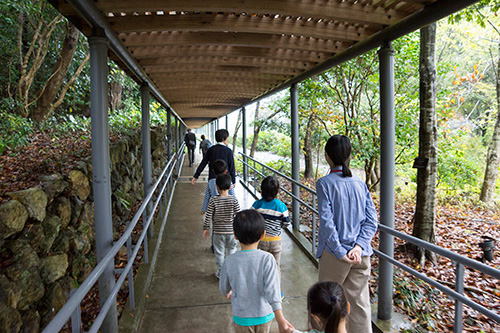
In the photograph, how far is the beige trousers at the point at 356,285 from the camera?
210 cm

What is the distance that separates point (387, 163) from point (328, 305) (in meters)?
1.86

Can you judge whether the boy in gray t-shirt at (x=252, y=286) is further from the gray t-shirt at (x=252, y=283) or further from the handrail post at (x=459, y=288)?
the handrail post at (x=459, y=288)

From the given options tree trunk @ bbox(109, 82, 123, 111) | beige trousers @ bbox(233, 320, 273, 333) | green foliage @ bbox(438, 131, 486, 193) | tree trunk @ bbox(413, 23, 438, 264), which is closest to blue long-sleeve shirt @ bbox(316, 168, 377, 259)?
beige trousers @ bbox(233, 320, 273, 333)

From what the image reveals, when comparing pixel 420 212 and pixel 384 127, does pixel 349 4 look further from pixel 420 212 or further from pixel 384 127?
pixel 420 212

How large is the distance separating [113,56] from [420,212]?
14.7 ft

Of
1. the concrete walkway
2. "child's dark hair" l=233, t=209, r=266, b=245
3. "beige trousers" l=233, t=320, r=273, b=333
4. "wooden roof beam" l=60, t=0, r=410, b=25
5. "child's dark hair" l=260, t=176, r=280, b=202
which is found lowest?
the concrete walkway

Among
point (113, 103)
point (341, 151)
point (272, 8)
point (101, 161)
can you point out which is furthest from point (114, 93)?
point (341, 151)

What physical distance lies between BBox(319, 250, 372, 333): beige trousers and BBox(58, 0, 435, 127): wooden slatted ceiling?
1.87 metres

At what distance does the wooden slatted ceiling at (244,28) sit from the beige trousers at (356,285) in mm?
1867

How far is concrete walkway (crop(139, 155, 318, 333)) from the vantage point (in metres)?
2.91

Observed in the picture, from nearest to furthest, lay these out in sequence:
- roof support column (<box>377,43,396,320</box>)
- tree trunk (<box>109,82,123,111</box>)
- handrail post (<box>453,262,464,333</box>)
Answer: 1. handrail post (<box>453,262,464,333</box>)
2. roof support column (<box>377,43,396,320</box>)
3. tree trunk (<box>109,82,123,111</box>)

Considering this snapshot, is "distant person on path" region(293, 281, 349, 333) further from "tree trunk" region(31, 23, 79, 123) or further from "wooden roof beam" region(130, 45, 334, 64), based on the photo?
"tree trunk" region(31, 23, 79, 123)

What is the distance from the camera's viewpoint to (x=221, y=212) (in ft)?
11.0

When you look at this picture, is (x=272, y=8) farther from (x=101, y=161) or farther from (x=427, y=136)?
(x=427, y=136)
